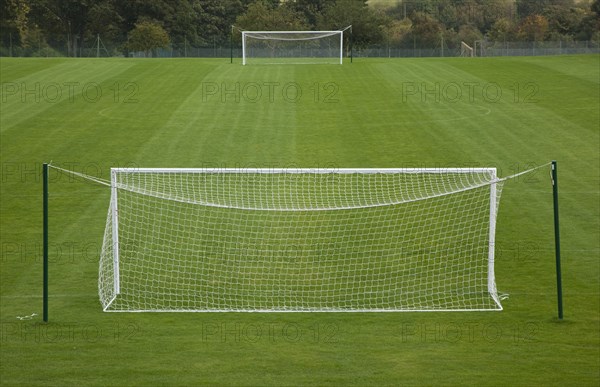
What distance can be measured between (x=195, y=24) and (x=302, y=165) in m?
58.2

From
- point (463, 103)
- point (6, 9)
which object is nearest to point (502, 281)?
point (463, 103)

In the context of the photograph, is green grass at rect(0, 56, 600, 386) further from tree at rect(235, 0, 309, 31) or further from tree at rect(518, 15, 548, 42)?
tree at rect(518, 15, 548, 42)

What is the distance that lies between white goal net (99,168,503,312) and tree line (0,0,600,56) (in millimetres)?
43110

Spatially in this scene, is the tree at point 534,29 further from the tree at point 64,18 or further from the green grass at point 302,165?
the green grass at point 302,165

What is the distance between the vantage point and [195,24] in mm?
80562

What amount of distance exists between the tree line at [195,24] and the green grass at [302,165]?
2586cm

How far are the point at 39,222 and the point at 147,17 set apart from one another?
5828cm

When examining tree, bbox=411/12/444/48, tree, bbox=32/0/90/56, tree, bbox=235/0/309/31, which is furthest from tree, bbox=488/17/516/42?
tree, bbox=32/0/90/56

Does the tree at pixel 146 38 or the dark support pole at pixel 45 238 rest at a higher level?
the tree at pixel 146 38

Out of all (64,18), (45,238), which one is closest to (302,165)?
(45,238)

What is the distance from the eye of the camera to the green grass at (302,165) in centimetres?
1215

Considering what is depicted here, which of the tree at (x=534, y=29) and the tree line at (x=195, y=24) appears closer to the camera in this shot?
the tree line at (x=195, y=24)

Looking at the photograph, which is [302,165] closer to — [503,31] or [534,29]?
[534,29]

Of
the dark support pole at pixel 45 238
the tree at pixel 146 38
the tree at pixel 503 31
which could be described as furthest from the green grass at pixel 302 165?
the tree at pixel 503 31
